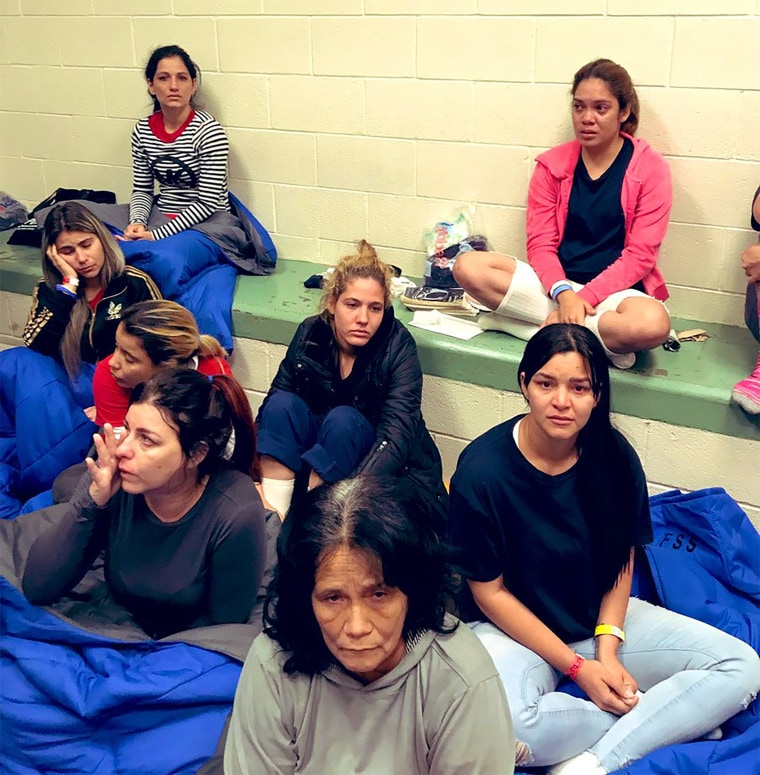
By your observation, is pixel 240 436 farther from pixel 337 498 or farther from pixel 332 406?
pixel 337 498

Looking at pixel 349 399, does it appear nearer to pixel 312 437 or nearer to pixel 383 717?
pixel 312 437

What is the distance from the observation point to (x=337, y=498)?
125cm

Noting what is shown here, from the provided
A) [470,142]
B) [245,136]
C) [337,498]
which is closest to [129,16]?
[245,136]

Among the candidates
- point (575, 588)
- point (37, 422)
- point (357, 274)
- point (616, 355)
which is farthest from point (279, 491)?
point (616, 355)

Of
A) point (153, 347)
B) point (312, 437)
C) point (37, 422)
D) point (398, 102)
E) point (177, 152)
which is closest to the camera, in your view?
point (153, 347)

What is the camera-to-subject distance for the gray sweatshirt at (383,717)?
1268 millimetres

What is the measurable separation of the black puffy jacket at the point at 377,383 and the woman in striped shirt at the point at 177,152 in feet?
3.53

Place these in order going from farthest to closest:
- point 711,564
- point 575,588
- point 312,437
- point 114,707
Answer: point 312,437
point 711,564
point 575,588
point 114,707

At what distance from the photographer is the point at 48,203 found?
3.68 meters

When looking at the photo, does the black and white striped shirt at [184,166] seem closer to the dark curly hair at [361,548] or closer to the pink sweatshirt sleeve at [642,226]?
the pink sweatshirt sleeve at [642,226]

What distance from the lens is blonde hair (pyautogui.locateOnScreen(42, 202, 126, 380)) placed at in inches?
108

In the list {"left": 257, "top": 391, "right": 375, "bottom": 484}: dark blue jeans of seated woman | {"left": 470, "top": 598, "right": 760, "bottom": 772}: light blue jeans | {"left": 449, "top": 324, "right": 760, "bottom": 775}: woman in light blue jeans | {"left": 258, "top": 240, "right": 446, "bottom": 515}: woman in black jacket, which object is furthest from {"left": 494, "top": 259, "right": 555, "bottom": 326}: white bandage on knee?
{"left": 470, "top": 598, "right": 760, "bottom": 772}: light blue jeans

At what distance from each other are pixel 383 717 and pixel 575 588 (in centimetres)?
63

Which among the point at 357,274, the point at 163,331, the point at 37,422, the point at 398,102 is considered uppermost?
the point at 398,102
